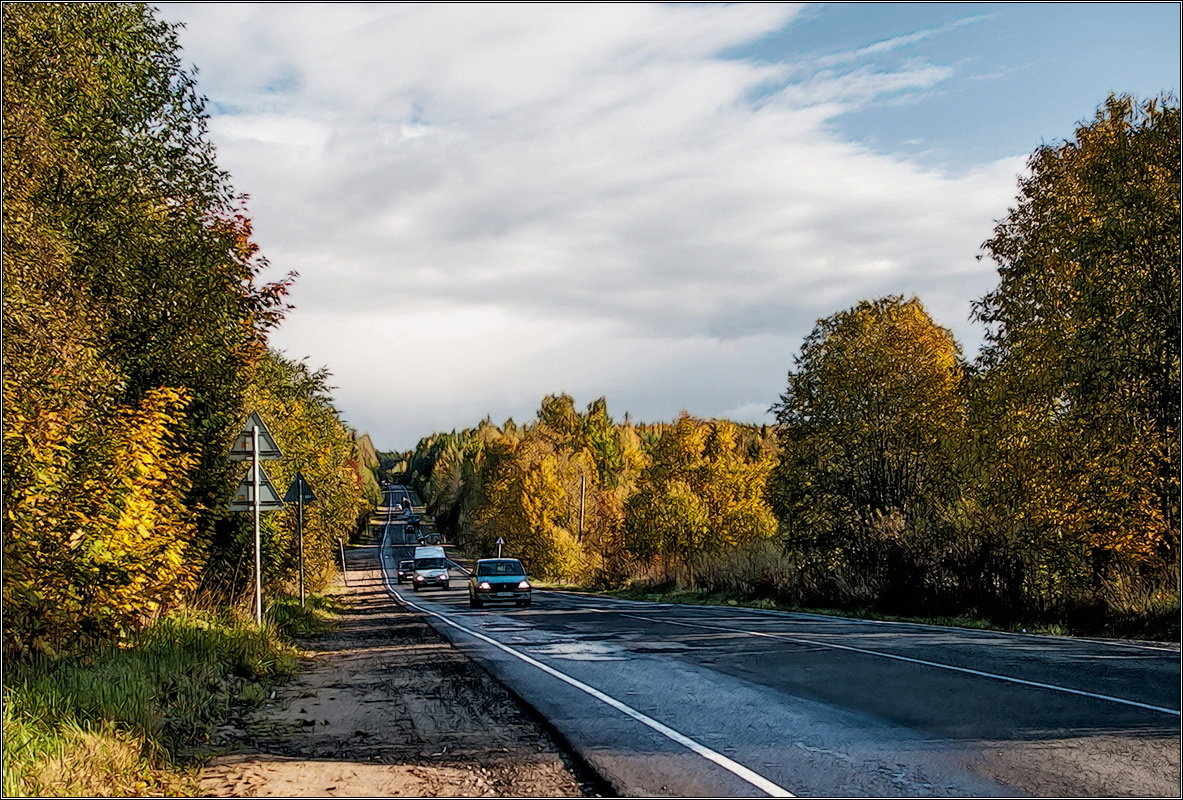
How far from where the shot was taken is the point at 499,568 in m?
33.4

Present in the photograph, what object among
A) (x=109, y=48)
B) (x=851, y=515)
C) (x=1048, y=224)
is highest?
(x=109, y=48)

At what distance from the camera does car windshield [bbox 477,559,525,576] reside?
3312cm

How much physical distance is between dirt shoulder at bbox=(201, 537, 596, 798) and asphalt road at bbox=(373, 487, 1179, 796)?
0.42 meters

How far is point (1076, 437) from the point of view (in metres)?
18.5

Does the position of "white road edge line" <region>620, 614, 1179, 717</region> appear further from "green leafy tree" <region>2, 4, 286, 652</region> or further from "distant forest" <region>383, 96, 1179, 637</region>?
"green leafy tree" <region>2, 4, 286, 652</region>

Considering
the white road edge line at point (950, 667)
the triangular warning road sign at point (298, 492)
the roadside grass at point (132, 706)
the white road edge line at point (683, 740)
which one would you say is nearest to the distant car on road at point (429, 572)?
the triangular warning road sign at point (298, 492)

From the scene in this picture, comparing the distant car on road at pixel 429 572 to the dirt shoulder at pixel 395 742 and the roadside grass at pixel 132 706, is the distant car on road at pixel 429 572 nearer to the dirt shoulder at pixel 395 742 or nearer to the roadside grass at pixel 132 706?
the roadside grass at pixel 132 706

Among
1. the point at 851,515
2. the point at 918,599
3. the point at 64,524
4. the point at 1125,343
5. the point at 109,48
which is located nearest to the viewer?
the point at 64,524

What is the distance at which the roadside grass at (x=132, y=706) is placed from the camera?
22.4 feet

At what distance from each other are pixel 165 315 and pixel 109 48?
439 centimetres

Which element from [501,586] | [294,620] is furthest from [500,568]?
[294,620]

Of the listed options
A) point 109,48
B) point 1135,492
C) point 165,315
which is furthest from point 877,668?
point 109,48

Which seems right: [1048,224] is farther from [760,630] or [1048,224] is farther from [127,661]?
[127,661]

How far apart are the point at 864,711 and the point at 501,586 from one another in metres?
23.8
